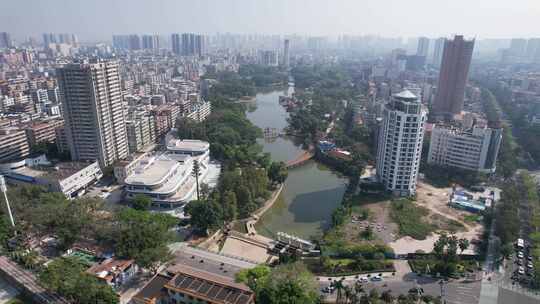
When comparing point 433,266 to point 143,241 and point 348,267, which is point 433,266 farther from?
point 143,241

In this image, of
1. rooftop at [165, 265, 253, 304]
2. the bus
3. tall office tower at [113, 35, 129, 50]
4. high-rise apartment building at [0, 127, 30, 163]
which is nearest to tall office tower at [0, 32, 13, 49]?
tall office tower at [113, 35, 129, 50]

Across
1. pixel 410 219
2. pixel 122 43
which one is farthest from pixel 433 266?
pixel 122 43

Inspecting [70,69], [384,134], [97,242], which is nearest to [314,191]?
[384,134]

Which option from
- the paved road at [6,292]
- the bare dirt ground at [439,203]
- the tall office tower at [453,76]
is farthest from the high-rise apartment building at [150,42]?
the paved road at [6,292]

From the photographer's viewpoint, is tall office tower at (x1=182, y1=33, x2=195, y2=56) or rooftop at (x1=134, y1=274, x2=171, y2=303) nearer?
rooftop at (x1=134, y1=274, x2=171, y2=303)

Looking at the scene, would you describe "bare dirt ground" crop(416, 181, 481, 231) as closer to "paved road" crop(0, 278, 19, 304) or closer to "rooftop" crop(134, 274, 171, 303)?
"rooftop" crop(134, 274, 171, 303)

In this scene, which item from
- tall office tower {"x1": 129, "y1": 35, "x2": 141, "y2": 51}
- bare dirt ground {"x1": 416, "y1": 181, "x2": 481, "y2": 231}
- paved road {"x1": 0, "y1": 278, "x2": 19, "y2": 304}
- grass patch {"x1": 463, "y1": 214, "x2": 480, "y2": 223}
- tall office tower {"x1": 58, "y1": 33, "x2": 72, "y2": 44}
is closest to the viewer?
paved road {"x1": 0, "y1": 278, "x2": 19, "y2": 304}

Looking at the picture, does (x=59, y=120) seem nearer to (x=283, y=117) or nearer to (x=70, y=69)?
(x=70, y=69)

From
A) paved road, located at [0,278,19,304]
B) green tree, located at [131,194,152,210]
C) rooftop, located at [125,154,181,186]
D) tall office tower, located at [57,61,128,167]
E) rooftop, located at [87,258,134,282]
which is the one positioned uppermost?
tall office tower, located at [57,61,128,167]
